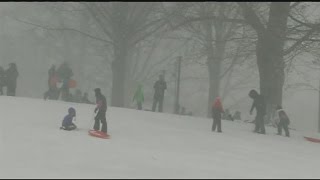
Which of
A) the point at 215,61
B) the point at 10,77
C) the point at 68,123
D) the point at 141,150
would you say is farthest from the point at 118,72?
the point at 141,150

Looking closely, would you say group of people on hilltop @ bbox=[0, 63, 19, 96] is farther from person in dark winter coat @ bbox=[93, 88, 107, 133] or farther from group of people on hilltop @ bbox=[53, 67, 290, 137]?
person in dark winter coat @ bbox=[93, 88, 107, 133]

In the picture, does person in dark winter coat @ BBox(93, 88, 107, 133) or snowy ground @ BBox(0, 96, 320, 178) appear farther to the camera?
person in dark winter coat @ BBox(93, 88, 107, 133)

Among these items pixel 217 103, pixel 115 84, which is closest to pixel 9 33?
pixel 115 84

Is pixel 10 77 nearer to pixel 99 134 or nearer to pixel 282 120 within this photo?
pixel 99 134

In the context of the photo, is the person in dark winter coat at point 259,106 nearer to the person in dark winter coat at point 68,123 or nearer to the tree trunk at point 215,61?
the person in dark winter coat at point 68,123

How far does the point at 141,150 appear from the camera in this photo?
13.5 metres

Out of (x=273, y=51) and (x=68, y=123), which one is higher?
(x=273, y=51)

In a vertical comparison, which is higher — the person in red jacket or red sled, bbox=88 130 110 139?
the person in red jacket

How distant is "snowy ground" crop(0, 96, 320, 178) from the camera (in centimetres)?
1113

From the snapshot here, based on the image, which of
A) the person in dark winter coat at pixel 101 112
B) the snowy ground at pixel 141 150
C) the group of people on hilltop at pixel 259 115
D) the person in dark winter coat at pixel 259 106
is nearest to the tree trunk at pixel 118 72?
the snowy ground at pixel 141 150

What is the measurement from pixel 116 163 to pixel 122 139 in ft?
11.0

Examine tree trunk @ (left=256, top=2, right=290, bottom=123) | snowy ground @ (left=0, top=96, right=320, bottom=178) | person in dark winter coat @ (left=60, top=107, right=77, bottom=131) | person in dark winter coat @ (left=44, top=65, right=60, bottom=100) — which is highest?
tree trunk @ (left=256, top=2, right=290, bottom=123)

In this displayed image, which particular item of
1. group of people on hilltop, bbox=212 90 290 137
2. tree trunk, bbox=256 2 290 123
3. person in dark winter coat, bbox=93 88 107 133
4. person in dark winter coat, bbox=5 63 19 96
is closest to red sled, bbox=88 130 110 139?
person in dark winter coat, bbox=93 88 107 133

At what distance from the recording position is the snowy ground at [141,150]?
36.5ft
